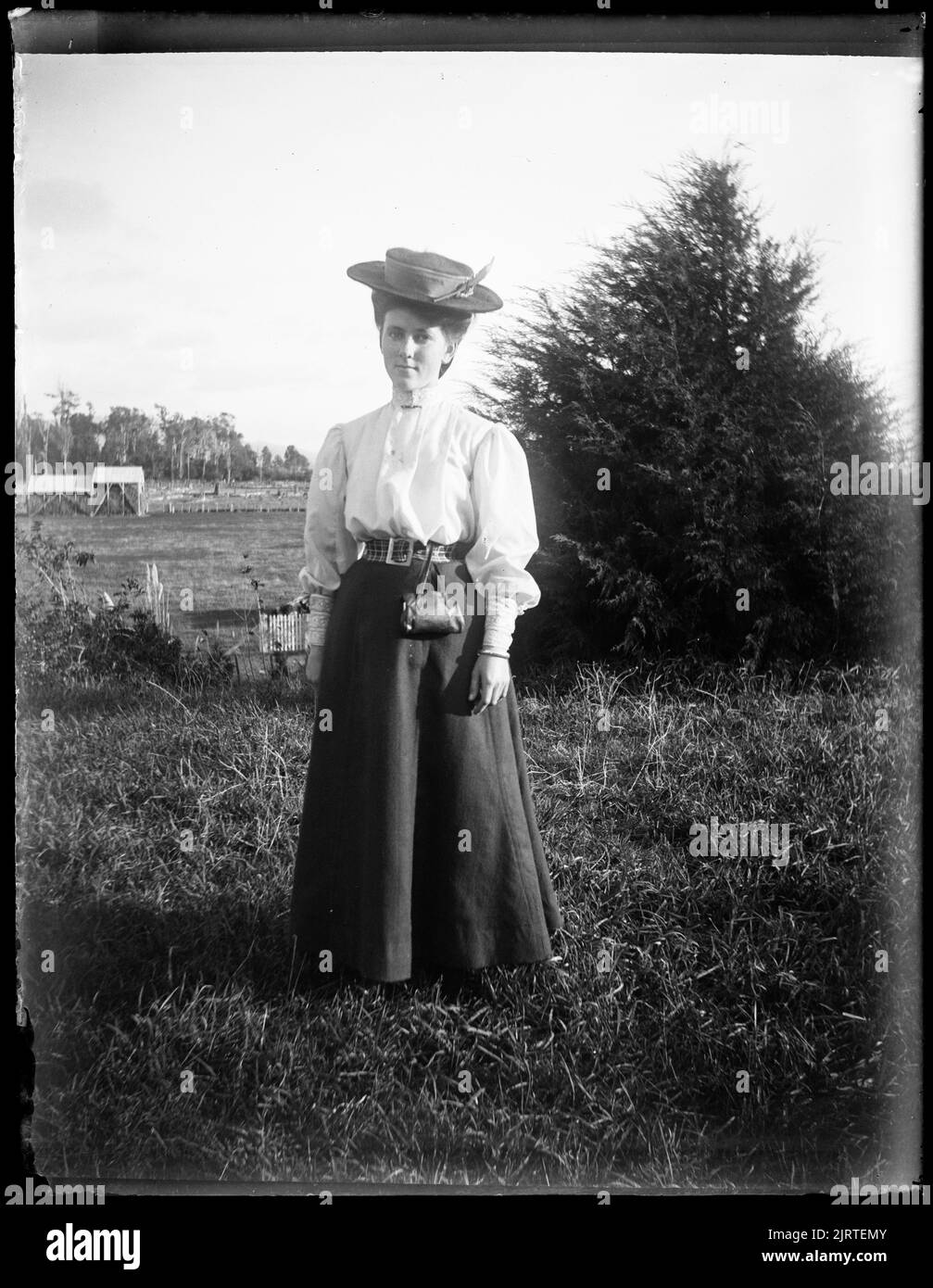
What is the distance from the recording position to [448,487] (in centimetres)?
320

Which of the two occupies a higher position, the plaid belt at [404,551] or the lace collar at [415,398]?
the lace collar at [415,398]

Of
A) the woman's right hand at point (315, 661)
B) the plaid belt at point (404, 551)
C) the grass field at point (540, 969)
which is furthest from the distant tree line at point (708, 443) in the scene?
the woman's right hand at point (315, 661)

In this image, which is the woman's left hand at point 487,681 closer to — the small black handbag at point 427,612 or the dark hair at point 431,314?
the small black handbag at point 427,612

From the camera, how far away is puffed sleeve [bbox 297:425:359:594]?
3.38m

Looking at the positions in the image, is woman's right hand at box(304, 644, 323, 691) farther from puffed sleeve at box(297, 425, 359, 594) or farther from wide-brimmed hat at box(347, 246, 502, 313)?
wide-brimmed hat at box(347, 246, 502, 313)

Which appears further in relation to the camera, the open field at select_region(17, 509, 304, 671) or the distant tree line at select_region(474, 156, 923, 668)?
the open field at select_region(17, 509, 304, 671)

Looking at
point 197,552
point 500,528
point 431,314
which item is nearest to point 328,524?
point 500,528

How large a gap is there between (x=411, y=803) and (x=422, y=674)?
380mm

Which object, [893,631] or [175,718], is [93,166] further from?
[893,631]

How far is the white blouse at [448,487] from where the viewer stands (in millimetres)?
3193

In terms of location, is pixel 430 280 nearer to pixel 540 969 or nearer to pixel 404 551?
pixel 404 551

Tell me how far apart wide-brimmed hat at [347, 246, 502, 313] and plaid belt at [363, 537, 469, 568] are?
2.31 ft

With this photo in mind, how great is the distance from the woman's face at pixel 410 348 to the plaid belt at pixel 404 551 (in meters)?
0.46

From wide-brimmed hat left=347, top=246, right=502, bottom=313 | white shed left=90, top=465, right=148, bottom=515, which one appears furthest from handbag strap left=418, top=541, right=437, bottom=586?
white shed left=90, top=465, right=148, bottom=515
